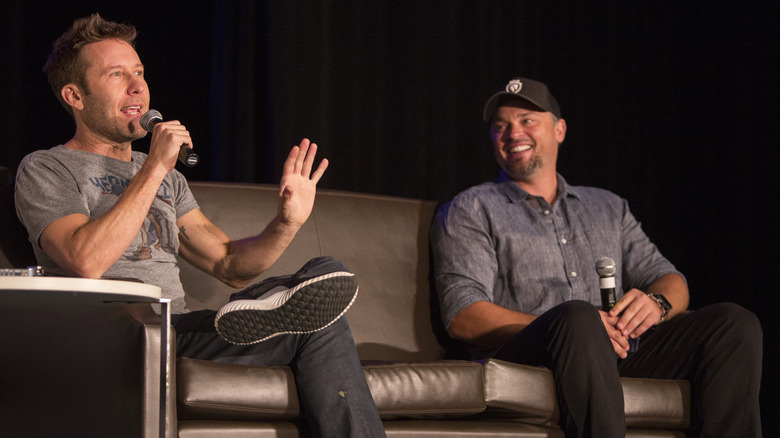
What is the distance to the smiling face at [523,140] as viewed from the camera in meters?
2.68

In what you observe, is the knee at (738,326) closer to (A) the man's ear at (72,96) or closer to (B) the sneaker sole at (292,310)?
(B) the sneaker sole at (292,310)

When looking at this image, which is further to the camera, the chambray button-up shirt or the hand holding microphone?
the chambray button-up shirt

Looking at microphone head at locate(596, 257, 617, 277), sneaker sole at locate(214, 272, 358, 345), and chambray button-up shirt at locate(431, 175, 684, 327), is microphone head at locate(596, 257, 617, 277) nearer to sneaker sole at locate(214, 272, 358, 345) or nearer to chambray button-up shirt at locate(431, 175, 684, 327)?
chambray button-up shirt at locate(431, 175, 684, 327)

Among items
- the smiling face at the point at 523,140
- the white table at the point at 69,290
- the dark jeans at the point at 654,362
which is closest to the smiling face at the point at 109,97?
the white table at the point at 69,290

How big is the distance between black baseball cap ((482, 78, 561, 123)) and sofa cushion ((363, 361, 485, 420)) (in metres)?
1.14

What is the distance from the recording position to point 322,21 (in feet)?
10.0

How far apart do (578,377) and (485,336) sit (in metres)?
0.44

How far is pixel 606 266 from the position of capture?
213cm

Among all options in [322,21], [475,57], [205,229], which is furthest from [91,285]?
[475,57]

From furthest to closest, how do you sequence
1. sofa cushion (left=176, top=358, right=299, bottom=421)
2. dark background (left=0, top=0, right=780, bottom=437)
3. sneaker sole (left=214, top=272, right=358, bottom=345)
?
dark background (left=0, top=0, right=780, bottom=437) < sofa cushion (left=176, top=358, right=299, bottom=421) < sneaker sole (left=214, top=272, right=358, bottom=345)

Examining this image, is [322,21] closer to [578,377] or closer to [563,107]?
[563,107]

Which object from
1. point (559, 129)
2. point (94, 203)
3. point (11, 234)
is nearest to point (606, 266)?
point (559, 129)

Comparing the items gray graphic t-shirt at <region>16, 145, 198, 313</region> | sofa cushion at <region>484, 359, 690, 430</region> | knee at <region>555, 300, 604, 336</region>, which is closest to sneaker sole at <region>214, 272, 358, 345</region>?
gray graphic t-shirt at <region>16, 145, 198, 313</region>

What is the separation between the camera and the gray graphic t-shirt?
A: 176 cm
